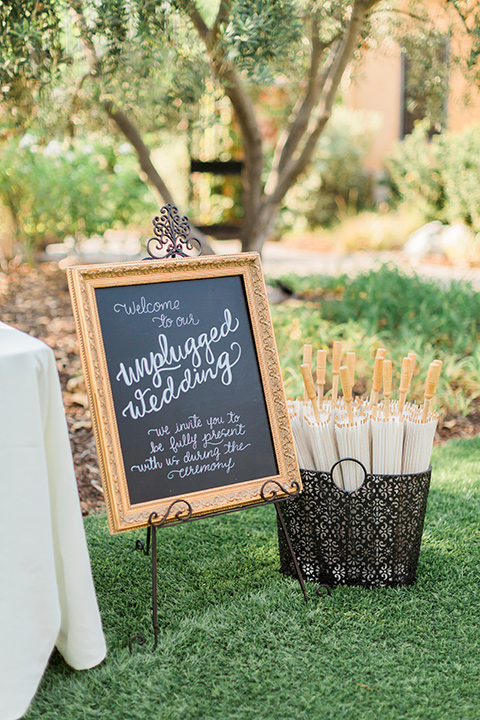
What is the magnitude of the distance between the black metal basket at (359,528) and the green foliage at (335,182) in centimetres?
1060

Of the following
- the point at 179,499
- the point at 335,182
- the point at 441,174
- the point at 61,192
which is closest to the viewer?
the point at 179,499

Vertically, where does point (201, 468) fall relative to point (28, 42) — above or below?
below

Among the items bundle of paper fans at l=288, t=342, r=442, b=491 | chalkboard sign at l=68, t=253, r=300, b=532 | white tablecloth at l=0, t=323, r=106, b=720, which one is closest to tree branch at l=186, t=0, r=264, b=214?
chalkboard sign at l=68, t=253, r=300, b=532

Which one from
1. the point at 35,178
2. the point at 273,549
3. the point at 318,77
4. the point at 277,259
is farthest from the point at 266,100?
the point at 273,549

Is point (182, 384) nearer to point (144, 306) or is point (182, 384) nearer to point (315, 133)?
A: point (144, 306)

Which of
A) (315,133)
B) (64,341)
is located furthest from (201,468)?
(315,133)

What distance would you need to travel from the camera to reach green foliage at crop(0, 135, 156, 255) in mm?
6746

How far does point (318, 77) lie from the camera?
4.88 meters

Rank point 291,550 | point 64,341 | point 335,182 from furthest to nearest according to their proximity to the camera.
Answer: point 335,182 < point 64,341 < point 291,550

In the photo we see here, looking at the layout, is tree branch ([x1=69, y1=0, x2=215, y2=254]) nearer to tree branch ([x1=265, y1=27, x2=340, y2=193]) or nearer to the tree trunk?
the tree trunk

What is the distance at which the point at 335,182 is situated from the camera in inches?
497

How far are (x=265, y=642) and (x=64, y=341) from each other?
3302 mm

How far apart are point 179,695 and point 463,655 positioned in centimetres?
81

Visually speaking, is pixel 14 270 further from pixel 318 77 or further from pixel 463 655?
pixel 463 655
